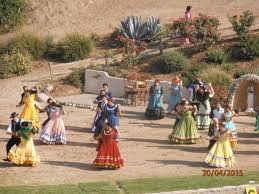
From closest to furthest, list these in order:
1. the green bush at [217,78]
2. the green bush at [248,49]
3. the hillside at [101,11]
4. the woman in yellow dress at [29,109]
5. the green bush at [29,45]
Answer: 1. the woman in yellow dress at [29,109]
2. the green bush at [217,78]
3. the green bush at [248,49]
4. the green bush at [29,45]
5. the hillside at [101,11]

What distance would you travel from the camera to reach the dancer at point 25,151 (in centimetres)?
2100

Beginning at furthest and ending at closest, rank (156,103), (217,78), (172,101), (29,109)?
(217,78) < (172,101) < (156,103) < (29,109)

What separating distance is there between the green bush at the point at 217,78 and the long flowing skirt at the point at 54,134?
739 centimetres

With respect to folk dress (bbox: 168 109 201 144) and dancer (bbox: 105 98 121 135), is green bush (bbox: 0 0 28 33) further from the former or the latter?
folk dress (bbox: 168 109 201 144)

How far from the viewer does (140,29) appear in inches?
1356

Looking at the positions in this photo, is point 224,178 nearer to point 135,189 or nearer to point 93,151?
point 135,189

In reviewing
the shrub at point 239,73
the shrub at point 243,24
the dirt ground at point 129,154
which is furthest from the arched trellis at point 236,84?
the shrub at point 243,24

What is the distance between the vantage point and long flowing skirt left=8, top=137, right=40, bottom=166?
2100cm

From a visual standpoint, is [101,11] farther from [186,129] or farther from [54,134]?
[186,129]

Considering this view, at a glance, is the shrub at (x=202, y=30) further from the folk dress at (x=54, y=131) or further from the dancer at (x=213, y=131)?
the folk dress at (x=54, y=131)

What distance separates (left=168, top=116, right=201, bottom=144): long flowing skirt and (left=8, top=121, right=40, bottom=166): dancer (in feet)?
15.4

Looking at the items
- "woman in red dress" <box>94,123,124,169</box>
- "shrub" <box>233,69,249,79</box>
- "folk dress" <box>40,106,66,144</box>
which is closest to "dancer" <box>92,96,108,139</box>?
"folk dress" <box>40,106,66,144</box>

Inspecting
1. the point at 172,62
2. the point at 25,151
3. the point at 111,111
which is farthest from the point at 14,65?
the point at 25,151

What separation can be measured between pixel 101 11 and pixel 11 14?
447 cm
